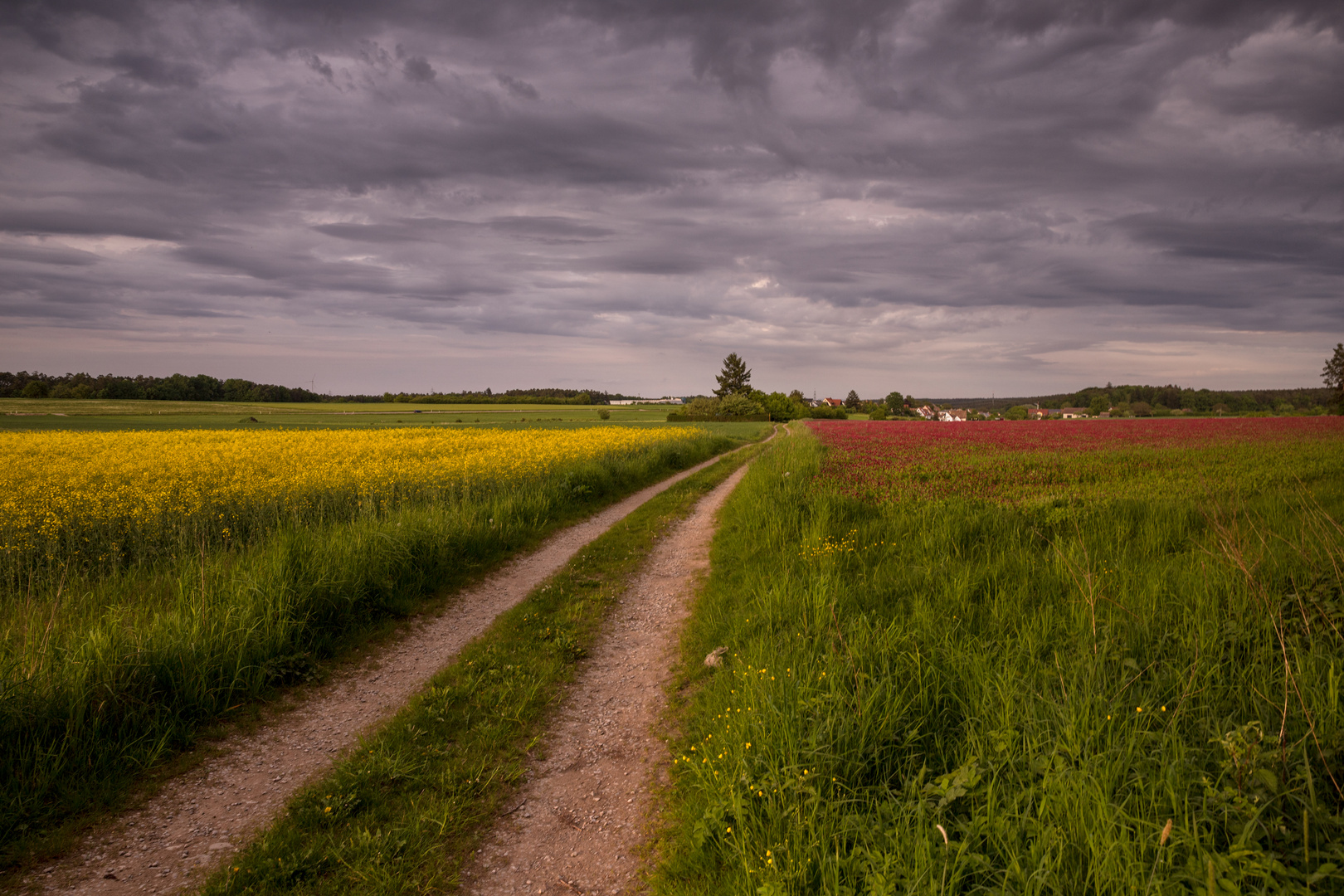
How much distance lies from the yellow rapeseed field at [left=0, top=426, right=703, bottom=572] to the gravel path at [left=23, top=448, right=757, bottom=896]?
5.30 metres

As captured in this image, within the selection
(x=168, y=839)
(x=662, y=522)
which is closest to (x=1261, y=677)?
(x=168, y=839)

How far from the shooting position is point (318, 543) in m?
8.36

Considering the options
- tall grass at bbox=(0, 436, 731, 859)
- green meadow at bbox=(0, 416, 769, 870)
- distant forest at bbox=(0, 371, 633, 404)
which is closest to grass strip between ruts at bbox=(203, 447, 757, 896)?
green meadow at bbox=(0, 416, 769, 870)

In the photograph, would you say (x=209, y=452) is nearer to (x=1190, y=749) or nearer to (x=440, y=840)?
(x=440, y=840)

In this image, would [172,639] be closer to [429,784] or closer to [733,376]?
[429,784]

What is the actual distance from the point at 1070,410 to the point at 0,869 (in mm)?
86675

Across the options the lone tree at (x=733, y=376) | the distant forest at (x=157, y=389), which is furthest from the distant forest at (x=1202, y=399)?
the distant forest at (x=157, y=389)

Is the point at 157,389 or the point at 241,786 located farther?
the point at 157,389

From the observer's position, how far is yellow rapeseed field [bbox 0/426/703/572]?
9.80m

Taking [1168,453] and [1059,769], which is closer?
[1059,769]

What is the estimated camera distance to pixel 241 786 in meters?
4.57

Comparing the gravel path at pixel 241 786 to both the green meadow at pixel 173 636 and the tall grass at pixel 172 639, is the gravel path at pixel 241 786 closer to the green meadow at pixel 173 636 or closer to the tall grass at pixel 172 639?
the green meadow at pixel 173 636

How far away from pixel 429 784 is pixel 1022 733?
451cm

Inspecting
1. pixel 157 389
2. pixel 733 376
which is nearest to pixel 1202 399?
pixel 733 376
